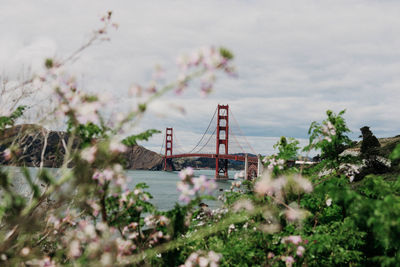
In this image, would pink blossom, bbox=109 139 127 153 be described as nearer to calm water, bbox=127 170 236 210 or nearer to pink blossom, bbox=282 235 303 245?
calm water, bbox=127 170 236 210

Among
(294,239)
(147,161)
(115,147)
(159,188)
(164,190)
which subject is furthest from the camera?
(147,161)

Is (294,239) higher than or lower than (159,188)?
higher

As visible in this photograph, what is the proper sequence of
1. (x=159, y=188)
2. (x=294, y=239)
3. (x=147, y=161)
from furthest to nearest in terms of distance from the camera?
1. (x=147, y=161)
2. (x=159, y=188)
3. (x=294, y=239)

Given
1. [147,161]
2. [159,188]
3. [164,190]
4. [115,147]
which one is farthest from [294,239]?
[147,161]

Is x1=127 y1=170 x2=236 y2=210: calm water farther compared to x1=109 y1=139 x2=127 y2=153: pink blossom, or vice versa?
x1=127 y1=170 x2=236 y2=210: calm water

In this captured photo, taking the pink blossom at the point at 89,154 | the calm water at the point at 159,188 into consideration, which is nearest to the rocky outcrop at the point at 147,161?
the calm water at the point at 159,188

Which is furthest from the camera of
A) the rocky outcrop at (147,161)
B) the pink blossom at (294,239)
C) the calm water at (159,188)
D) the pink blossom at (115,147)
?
the rocky outcrop at (147,161)

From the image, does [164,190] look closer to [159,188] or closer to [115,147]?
[159,188]

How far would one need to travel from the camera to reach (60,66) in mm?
2689

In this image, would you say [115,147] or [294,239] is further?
[294,239]

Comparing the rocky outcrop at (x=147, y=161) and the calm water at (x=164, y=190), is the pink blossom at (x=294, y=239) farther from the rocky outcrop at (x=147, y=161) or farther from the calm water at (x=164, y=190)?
the rocky outcrop at (x=147, y=161)

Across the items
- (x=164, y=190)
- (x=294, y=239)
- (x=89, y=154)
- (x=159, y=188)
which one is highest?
(x=89, y=154)

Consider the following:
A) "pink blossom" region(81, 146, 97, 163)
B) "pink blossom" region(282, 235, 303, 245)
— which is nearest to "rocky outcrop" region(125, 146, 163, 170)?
"pink blossom" region(282, 235, 303, 245)

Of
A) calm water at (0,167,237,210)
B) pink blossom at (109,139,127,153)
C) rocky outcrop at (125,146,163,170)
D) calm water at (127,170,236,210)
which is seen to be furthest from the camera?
rocky outcrop at (125,146,163,170)
